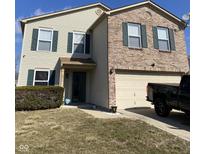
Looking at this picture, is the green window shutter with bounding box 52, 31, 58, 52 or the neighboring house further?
the green window shutter with bounding box 52, 31, 58, 52

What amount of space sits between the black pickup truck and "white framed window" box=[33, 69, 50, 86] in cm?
751

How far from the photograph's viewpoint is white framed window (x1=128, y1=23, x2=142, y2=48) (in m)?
12.1

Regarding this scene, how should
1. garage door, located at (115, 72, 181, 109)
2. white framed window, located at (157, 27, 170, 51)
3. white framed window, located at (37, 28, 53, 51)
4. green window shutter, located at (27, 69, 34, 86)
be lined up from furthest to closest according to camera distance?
white framed window, located at (37, 28, 53, 51)
green window shutter, located at (27, 69, 34, 86)
white framed window, located at (157, 27, 170, 51)
garage door, located at (115, 72, 181, 109)

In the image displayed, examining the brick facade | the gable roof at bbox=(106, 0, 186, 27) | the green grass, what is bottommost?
the green grass

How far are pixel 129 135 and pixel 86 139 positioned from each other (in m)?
1.38

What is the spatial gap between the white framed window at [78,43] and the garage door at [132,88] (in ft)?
14.7

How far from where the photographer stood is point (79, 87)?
14.4 meters

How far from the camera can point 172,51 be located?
12.9m

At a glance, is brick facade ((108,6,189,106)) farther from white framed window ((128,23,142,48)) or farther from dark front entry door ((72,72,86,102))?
dark front entry door ((72,72,86,102))

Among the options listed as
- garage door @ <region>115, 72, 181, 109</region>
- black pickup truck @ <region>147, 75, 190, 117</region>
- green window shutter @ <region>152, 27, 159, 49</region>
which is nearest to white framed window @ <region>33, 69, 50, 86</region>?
garage door @ <region>115, 72, 181, 109</region>

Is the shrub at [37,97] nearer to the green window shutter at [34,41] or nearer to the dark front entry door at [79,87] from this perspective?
the dark front entry door at [79,87]

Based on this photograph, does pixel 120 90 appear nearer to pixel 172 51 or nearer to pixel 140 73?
pixel 140 73

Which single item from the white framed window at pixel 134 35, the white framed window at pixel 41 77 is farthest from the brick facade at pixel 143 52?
the white framed window at pixel 41 77
